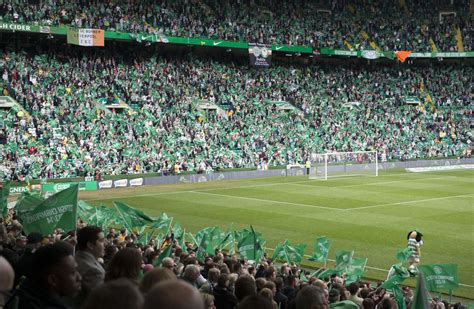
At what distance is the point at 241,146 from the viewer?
177 ft

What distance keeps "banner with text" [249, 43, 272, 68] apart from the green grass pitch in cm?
1705

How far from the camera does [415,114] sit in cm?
6906

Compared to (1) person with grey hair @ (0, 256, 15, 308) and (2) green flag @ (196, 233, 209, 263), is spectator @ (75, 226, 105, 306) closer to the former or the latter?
(1) person with grey hair @ (0, 256, 15, 308)

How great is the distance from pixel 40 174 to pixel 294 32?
116 ft

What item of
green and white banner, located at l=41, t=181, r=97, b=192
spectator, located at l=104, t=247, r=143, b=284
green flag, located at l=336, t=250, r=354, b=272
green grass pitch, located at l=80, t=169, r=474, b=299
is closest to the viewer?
spectator, located at l=104, t=247, r=143, b=284

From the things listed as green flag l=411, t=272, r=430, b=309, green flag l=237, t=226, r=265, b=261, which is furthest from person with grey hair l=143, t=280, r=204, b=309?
green flag l=237, t=226, r=265, b=261

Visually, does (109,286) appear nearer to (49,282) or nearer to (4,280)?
(4,280)

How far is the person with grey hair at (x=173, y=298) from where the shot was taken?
A: 2.97 meters

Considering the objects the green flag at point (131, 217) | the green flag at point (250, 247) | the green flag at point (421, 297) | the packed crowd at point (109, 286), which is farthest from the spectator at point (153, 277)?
the green flag at point (131, 217)

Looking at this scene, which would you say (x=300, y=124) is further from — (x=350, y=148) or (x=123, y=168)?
(x=123, y=168)

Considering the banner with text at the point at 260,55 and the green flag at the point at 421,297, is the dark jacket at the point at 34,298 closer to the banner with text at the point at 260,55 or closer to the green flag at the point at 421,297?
the green flag at the point at 421,297

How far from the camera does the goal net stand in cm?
4984

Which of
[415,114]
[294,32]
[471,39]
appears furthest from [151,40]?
[471,39]

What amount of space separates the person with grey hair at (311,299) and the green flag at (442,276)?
9764 millimetres
